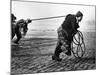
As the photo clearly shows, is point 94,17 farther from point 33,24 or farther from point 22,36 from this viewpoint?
point 22,36

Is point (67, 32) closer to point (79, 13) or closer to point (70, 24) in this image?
point (70, 24)

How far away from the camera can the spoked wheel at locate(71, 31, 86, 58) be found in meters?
2.51

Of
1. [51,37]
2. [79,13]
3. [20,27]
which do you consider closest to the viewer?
[20,27]

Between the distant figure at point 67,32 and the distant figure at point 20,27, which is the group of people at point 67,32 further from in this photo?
the distant figure at point 20,27

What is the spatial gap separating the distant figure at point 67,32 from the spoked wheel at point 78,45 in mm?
59

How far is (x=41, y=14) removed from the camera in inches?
92.4

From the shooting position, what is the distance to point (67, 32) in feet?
8.10

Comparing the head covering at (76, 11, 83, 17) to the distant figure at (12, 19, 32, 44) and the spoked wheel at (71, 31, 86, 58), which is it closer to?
the spoked wheel at (71, 31, 86, 58)

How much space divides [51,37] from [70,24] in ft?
1.03

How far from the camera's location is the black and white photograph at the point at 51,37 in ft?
7.40

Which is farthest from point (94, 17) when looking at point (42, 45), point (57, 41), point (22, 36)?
point (22, 36)

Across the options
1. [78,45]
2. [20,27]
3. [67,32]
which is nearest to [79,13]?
[67,32]

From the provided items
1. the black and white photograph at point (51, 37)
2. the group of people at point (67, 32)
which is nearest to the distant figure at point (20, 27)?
the black and white photograph at point (51, 37)

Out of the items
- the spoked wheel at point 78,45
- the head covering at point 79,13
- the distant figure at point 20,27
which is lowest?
the spoked wheel at point 78,45
